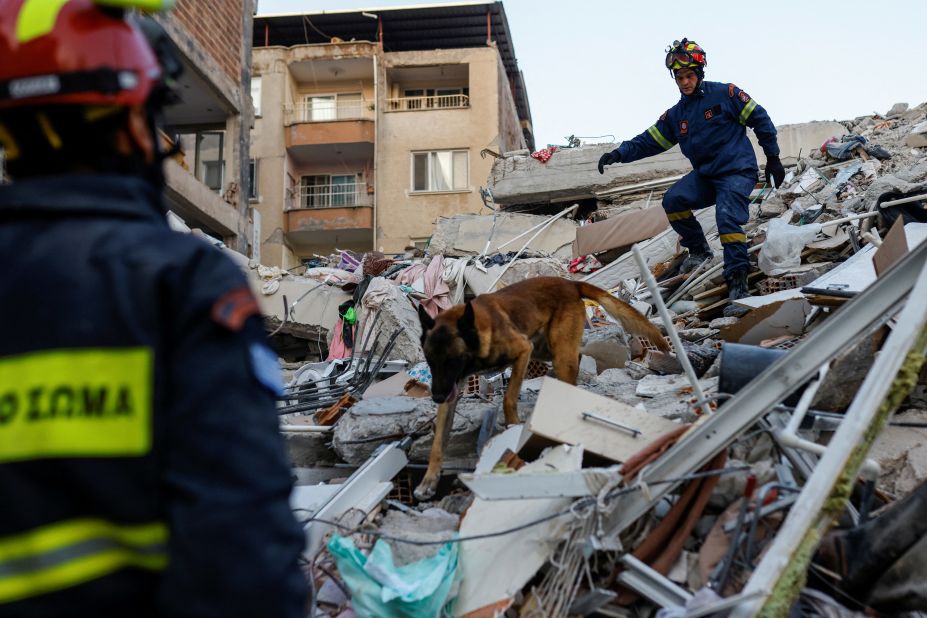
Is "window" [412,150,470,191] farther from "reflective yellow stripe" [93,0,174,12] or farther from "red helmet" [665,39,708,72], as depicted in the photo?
"reflective yellow stripe" [93,0,174,12]

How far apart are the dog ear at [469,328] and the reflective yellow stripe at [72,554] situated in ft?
12.1

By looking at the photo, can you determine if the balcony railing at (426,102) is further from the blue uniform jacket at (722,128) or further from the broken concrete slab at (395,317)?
the blue uniform jacket at (722,128)

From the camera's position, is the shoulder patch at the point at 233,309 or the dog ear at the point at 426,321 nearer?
the shoulder patch at the point at 233,309

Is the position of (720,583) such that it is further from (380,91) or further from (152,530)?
(380,91)

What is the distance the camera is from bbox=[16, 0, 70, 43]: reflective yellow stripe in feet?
3.77

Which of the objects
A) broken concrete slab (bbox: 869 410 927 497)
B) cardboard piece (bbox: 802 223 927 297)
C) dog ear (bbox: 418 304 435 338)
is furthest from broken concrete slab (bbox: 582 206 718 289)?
broken concrete slab (bbox: 869 410 927 497)

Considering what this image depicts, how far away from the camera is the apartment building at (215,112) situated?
1356 centimetres

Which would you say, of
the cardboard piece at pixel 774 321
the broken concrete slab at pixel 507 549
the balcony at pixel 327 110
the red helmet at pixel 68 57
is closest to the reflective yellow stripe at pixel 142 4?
the red helmet at pixel 68 57

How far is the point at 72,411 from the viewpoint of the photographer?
1015mm

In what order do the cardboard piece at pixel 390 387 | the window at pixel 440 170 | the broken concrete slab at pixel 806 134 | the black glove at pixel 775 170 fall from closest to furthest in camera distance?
the cardboard piece at pixel 390 387, the black glove at pixel 775 170, the broken concrete slab at pixel 806 134, the window at pixel 440 170

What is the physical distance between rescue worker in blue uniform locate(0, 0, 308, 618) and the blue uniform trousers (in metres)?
6.35

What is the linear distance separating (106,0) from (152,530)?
0.80 metres

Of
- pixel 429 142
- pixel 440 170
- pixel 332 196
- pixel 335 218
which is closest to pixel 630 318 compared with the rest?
pixel 440 170

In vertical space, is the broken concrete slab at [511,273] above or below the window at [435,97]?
below
